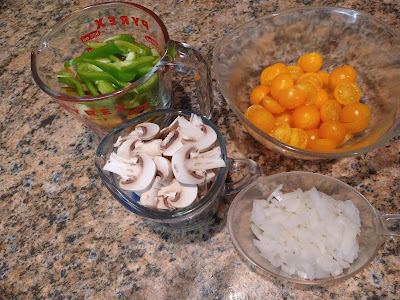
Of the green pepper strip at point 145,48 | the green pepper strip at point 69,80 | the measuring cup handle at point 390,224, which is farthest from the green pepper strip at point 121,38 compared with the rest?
the measuring cup handle at point 390,224

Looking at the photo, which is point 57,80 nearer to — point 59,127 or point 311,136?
point 59,127

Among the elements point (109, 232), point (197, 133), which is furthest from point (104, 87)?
point (109, 232)

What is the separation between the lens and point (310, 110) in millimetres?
878

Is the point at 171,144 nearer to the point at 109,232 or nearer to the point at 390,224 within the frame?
the point at 109,232

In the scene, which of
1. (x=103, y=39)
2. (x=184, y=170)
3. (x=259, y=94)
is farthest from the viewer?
(x=103, y=39)

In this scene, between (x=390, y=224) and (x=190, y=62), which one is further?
(x=190, y=62)

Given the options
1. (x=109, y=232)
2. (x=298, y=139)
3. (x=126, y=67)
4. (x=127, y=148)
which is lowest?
(x=109, y=232)

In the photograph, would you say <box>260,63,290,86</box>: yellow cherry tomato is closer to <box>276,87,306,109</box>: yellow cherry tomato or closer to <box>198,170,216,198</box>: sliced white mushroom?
<box>276,87,306,109</box>: yellow cherry tomato

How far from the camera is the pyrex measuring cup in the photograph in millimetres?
839

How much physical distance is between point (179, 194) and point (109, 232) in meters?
0.29

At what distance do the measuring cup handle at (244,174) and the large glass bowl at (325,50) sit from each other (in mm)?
103

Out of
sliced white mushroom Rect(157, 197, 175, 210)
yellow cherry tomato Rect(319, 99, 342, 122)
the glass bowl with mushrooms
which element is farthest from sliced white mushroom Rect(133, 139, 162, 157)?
yellow cherry tomato Rect(319, 99, 342, 122)

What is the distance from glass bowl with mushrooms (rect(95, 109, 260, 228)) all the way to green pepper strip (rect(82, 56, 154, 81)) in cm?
13

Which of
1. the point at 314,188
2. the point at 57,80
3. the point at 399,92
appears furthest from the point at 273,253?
the point at 57,80
